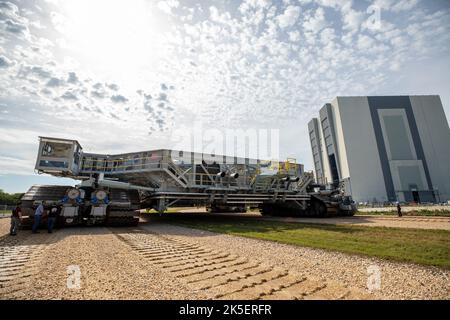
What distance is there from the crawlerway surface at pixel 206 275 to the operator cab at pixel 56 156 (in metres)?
10.8

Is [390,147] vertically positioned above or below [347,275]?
above

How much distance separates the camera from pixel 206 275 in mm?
4434

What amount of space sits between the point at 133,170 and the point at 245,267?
540 inches

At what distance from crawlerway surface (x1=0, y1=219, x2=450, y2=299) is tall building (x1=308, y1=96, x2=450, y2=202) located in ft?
169

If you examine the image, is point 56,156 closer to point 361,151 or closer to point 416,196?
point 361,151

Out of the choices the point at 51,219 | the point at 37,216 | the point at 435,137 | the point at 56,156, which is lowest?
the point at 51,219

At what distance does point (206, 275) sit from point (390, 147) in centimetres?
6179

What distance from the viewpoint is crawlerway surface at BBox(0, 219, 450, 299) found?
3512mm

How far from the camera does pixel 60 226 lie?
1269 cm

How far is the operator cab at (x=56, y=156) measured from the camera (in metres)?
15.4

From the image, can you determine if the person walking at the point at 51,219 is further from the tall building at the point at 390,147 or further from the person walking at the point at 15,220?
the tall building at the point at 390,147

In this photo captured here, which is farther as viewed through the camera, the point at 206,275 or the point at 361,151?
the point at 361,151

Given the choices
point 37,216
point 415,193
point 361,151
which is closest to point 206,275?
point 37,216
